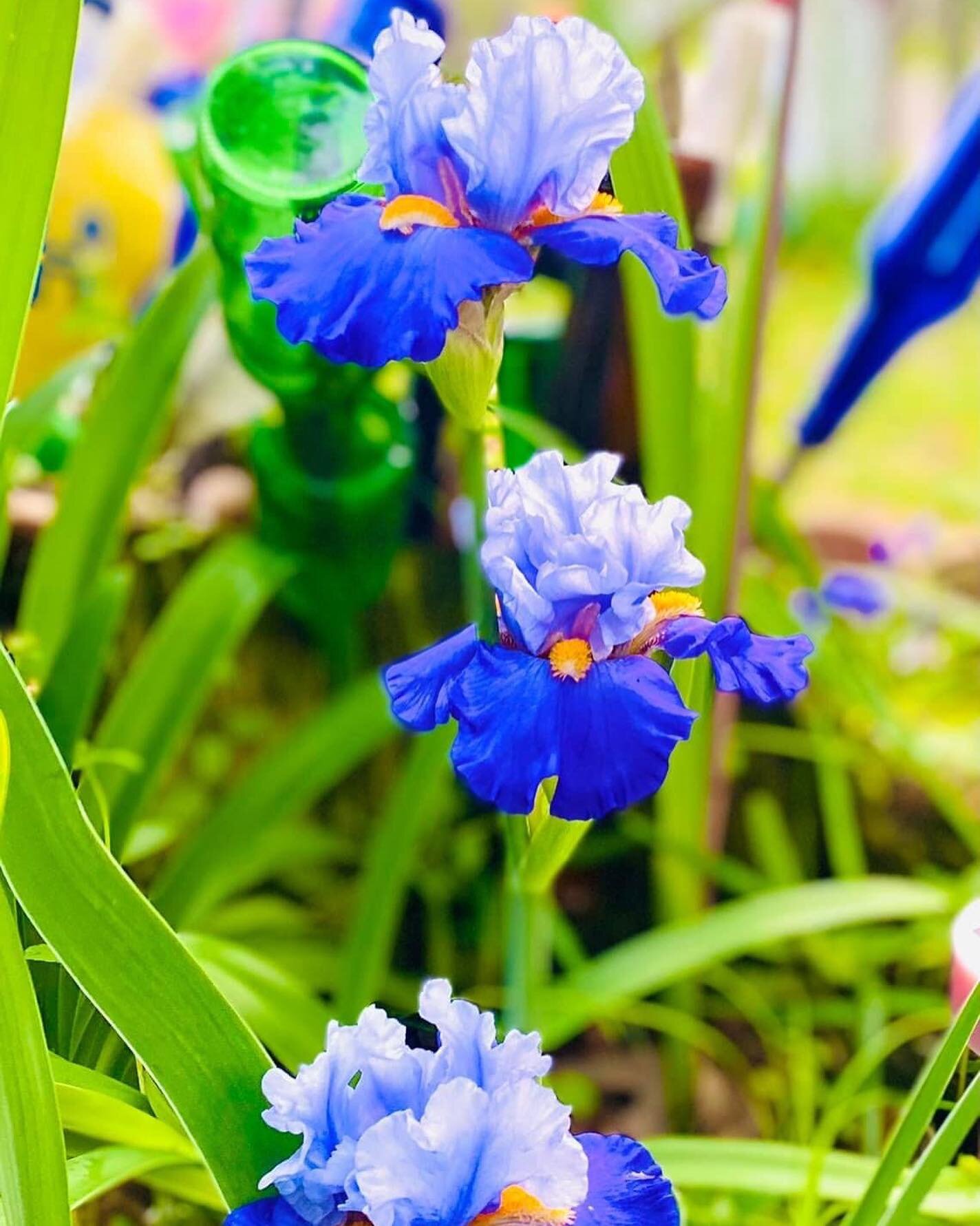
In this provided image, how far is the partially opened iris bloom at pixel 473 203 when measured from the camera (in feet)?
1.05

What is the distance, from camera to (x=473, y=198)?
349 millimetres

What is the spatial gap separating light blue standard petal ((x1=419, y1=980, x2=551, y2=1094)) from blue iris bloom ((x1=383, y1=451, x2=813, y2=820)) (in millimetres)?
64

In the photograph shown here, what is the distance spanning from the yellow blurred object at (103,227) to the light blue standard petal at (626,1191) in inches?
22.8

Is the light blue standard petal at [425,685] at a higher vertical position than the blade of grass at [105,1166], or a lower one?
higher

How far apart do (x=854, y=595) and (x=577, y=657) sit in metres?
0.56

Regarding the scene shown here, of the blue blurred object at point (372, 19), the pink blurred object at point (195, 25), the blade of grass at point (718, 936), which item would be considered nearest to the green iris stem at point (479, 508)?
the blade of grass at point (718, 936)

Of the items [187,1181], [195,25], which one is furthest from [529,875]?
[195,25]

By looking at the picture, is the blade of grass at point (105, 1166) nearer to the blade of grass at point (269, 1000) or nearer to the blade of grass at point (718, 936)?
the blade of grass at point (269, 1000)

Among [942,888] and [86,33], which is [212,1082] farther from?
[86,33]

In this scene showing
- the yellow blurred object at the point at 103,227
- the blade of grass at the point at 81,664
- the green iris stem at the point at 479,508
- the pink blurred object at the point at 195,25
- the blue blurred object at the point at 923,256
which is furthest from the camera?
the pink blurred object at the point at 195,25

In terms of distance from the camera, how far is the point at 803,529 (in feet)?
3.33

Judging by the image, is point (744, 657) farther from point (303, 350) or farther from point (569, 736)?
point (303, 350)

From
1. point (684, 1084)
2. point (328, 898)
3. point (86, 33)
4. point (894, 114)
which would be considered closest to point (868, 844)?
point (684, 1084)

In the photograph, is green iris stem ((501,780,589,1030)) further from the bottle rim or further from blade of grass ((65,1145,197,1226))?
the bottle rim
